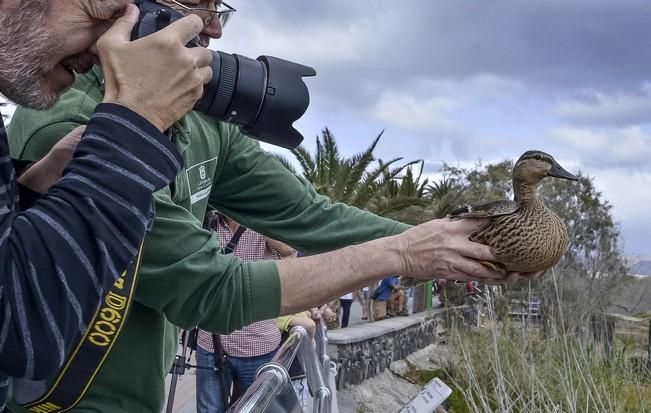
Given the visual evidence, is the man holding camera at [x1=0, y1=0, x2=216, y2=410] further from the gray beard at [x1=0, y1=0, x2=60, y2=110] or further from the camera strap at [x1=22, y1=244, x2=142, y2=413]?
the camera strap at [x1=22, y1=244, x2=142, y2=413]

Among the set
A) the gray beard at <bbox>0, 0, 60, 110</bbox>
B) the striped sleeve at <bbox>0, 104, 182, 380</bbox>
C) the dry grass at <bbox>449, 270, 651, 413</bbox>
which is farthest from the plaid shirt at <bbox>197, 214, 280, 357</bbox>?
the striped sleeve at <bbox>0, 104, 182, 380</bbox>

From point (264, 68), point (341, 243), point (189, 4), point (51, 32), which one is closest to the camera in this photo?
point (51, 32)

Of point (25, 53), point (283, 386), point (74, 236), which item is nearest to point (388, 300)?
point (283, 386)

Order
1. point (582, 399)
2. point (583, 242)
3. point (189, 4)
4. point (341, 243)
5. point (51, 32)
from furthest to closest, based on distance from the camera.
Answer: point (583, 242) → point (582, 399) → point (341, 243) → point (189, 4) → point (51, 32)

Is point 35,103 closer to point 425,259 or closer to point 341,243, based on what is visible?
point 425,259

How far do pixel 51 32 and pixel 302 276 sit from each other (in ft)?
2.85

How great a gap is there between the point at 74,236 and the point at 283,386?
977mm

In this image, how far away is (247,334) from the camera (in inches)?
186

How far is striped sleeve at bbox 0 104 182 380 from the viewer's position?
1184 mm

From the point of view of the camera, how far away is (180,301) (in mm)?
1841

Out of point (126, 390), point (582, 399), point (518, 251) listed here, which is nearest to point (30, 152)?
point (126, 390)

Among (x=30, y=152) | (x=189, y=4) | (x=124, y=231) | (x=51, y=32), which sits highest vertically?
(x=189, y=4)

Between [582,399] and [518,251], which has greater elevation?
[518,251]

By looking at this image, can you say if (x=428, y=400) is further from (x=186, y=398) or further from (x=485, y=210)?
(x=186, y=398)
